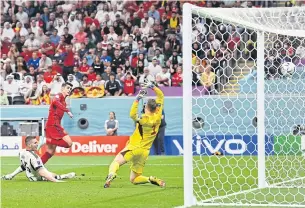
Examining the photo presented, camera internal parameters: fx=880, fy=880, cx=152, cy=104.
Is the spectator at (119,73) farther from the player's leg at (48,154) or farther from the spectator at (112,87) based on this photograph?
the player's leg at (48,154)

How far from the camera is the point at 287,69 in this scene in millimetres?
17203

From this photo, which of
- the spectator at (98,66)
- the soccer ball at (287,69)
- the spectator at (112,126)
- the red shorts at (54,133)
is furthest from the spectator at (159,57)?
the soccer ball at (287,69)

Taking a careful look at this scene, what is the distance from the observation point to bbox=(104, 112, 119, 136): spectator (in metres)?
26.9

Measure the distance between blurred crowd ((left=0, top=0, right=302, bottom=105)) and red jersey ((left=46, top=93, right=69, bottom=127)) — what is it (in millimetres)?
9406

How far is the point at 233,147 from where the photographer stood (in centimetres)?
2470

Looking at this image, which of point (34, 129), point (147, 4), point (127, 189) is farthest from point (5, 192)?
point (147, 4)

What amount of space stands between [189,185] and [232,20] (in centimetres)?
262

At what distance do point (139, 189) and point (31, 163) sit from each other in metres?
2.63

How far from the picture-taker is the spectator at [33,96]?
28.7 meters

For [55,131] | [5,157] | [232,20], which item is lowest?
[5,157]

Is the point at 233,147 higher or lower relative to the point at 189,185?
lower

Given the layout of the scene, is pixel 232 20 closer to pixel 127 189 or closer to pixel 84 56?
pixel 127 189

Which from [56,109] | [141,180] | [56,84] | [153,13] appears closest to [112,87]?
[56,84]

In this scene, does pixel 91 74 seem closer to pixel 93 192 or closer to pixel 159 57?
pixel 159 57
